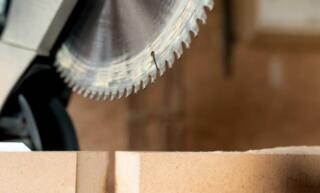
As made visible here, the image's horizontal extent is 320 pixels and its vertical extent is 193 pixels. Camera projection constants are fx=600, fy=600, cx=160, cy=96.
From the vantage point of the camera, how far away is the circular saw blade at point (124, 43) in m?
0.63

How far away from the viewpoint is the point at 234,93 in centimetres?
170

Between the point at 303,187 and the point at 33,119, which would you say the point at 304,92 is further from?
the point at 303,187

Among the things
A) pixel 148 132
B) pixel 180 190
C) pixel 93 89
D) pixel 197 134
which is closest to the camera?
pixel 180 190

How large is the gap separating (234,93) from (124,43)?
1.04 metres

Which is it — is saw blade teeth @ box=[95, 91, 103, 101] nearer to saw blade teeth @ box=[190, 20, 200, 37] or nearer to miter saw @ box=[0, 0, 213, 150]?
miter saw @ box=[0, 0, 213, 150]

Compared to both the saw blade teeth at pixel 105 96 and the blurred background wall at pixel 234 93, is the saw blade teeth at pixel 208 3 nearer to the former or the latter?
the saw blade teeth at pixel 105 96

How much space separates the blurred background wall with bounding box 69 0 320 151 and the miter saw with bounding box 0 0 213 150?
0.66 metres

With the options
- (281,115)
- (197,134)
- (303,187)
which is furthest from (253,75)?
(303,187)

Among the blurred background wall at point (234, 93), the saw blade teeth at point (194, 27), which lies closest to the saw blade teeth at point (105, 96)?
the saw blade teeth at point (194, 27)

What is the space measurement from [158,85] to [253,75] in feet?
1.01

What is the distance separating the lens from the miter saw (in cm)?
64

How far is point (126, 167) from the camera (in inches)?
21.8

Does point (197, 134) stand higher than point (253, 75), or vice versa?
point (253, 75)

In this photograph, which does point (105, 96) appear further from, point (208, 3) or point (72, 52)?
point (208, 3)
